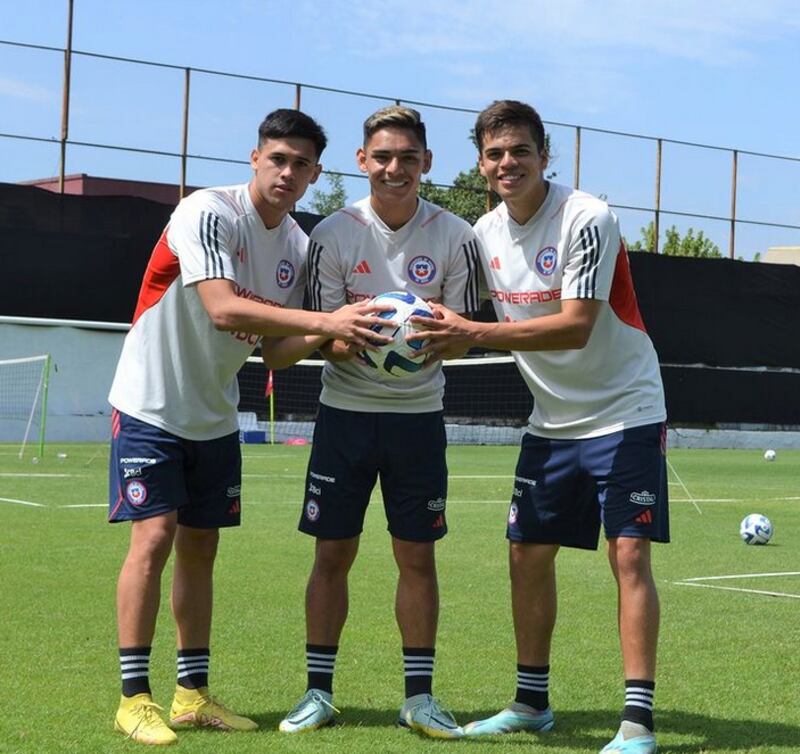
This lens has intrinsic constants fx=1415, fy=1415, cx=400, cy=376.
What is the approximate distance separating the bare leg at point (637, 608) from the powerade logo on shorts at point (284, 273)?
148cm

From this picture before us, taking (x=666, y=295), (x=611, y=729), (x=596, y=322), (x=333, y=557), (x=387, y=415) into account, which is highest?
(x=666, y=295)

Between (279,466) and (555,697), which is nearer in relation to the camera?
(555,697)

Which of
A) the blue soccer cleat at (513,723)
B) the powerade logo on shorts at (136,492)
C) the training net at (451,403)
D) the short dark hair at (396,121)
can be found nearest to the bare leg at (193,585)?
the powerade logo on shorts at (136,492)

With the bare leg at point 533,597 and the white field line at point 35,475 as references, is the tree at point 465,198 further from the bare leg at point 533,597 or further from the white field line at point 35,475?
the bare leg at point 533,597

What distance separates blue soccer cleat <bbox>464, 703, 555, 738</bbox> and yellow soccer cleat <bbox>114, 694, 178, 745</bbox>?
3.37ft

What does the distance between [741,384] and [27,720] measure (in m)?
29.7

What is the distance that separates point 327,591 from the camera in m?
5.09

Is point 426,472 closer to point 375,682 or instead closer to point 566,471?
point 566,471

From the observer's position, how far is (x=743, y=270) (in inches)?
1324

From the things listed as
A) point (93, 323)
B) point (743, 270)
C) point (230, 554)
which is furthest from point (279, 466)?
point (743, 270)

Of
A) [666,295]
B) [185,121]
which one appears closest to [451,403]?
[666,295]

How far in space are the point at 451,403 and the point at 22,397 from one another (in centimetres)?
867

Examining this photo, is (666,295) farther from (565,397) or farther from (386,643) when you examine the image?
(565,397)

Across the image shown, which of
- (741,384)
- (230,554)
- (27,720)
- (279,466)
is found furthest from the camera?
(741,384)
